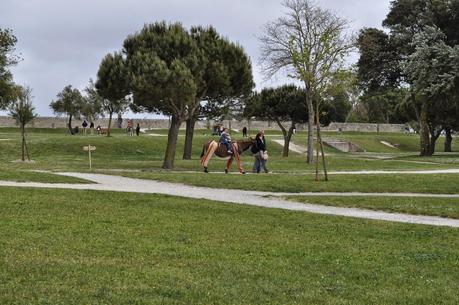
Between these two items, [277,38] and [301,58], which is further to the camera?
[277,38]

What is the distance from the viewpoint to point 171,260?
7695 mm

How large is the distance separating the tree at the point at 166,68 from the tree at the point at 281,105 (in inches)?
814

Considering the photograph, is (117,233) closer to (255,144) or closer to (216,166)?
(255,144)

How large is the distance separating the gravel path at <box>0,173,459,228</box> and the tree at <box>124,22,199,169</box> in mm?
6508

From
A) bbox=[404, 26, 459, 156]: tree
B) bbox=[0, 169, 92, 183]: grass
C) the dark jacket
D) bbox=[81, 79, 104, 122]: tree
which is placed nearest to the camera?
bbox=[404, 26, 459, 156]: tree

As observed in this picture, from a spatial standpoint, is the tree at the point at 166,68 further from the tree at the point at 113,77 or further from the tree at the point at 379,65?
the tree at the point at 379,65

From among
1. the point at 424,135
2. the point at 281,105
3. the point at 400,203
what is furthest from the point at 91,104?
the point at 400,203

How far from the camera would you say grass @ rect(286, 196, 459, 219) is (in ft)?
45.5

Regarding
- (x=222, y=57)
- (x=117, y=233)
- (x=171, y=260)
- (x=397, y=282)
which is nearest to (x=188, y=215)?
(x=117, y=233)

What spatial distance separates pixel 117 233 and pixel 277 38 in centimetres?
2805

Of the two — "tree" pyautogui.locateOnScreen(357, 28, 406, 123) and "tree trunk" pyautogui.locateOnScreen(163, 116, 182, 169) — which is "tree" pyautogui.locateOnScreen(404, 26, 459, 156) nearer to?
"tree trunk" pyautogui.locateOnScreen(163, 116, 182, 169)

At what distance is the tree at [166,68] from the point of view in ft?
90.5

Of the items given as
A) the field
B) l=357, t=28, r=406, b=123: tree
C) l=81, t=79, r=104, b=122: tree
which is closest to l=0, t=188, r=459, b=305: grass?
the field

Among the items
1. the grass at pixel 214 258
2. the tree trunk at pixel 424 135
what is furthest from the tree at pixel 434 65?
the tree trunk at pixel 424 135
